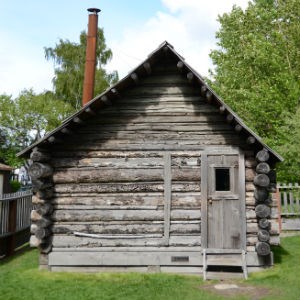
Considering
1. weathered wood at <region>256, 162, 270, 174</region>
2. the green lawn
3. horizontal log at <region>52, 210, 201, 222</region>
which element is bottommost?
the green lawn

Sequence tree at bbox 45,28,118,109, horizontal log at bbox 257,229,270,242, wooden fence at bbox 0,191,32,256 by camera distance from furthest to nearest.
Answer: tree at bbox 45,28,118,109 → wooden fence at bbox 0,191,32,256 → horizontal log at bbox 257,229,270,242

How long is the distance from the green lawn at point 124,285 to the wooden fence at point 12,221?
4.88 ft

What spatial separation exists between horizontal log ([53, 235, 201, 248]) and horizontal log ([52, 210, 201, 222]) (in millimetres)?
518

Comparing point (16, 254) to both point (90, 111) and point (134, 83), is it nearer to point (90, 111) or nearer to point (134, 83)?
point (90, 111)

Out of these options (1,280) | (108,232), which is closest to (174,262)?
(108,232)

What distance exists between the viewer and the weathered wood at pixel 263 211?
33.4 feet

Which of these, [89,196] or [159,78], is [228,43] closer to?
[159,78]

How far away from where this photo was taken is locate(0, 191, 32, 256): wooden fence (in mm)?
12562

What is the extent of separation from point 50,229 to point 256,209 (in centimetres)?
566

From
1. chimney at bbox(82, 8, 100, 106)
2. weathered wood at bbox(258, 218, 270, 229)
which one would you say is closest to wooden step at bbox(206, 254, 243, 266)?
weathered wood at bbox(258, 218, 270, 229)

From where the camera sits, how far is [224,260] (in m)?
10.4

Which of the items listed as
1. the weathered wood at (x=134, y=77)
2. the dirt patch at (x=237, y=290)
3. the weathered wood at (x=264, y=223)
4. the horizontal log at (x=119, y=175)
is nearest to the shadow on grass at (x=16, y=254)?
the horizontal log at (x=119, y=175)

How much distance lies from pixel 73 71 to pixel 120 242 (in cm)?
2958

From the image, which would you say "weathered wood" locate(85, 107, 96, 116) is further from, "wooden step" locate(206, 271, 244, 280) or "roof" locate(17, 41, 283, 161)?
"wooden step" locate(206, 271, 244, 280)
